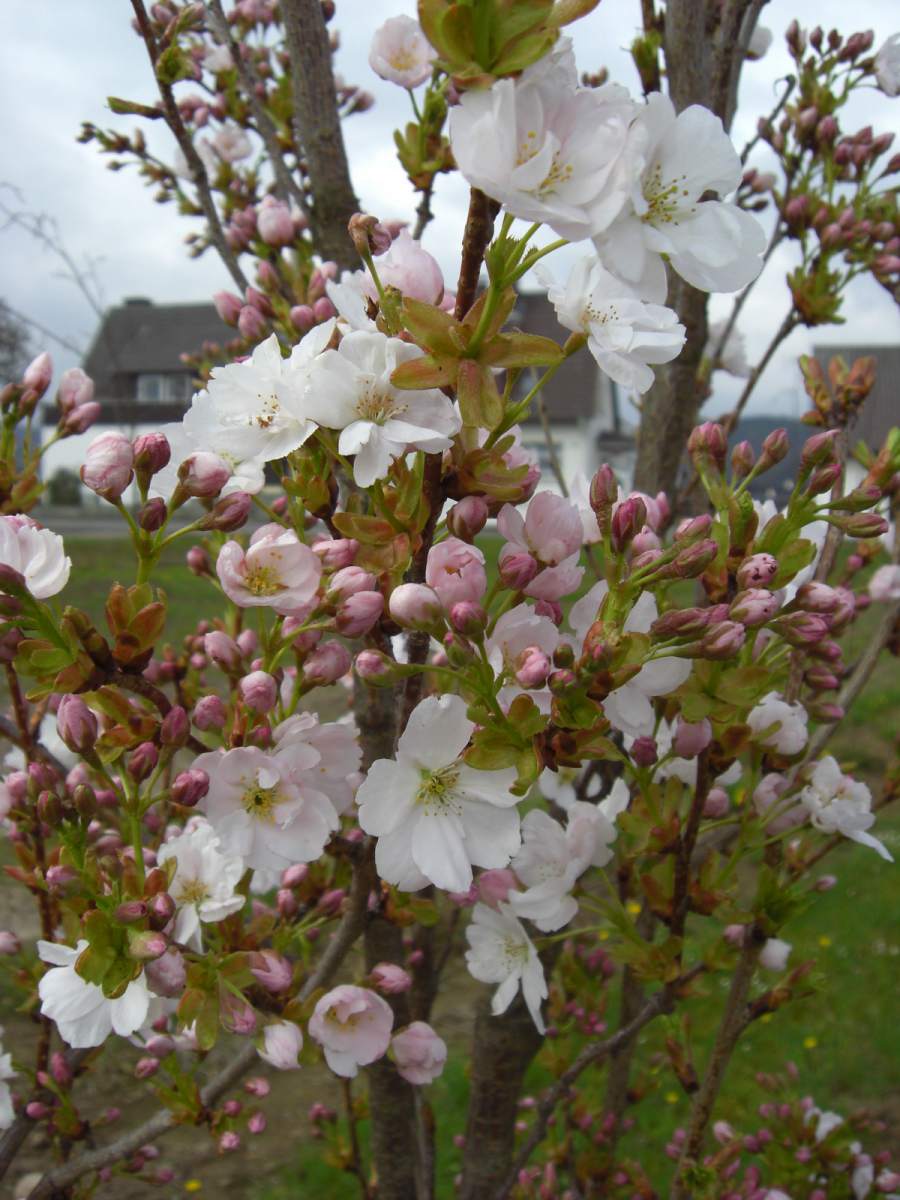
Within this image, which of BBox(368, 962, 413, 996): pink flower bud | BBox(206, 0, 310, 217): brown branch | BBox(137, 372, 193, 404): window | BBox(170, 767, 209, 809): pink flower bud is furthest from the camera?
BBox(137, 372, 193, 404): window

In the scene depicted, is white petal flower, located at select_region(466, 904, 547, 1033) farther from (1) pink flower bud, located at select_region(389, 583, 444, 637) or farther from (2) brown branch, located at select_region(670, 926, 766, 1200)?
(1) pink flower bud, located at select_region(389, 583, 444, 637)

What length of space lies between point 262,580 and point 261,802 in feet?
0.76

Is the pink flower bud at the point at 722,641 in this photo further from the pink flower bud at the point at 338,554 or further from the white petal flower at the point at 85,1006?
the white petal flower at the point at 85,1006

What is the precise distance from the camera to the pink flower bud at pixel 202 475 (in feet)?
3.46

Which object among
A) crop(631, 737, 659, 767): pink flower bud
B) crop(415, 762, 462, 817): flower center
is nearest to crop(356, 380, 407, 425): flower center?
crop(415, 762, 462, 817): flower center

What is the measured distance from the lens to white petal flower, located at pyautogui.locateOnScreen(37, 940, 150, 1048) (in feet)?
3.51

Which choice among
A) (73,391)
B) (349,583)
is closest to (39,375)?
(73,391)

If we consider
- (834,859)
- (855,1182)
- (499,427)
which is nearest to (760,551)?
(499,427)

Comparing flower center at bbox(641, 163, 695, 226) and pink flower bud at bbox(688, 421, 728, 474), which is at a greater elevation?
flower center at bbox(641, 163, 695, 226)

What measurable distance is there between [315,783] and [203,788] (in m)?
0.12

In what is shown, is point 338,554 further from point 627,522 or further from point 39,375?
point 39,375

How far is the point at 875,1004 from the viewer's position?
4305 mm

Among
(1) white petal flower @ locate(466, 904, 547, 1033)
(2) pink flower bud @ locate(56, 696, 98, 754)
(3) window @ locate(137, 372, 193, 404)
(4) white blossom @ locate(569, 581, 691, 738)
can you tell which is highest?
(4) white blossom @ locate(569, 581, 691, 738)

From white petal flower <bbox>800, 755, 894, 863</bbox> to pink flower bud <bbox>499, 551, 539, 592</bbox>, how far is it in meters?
0.68
